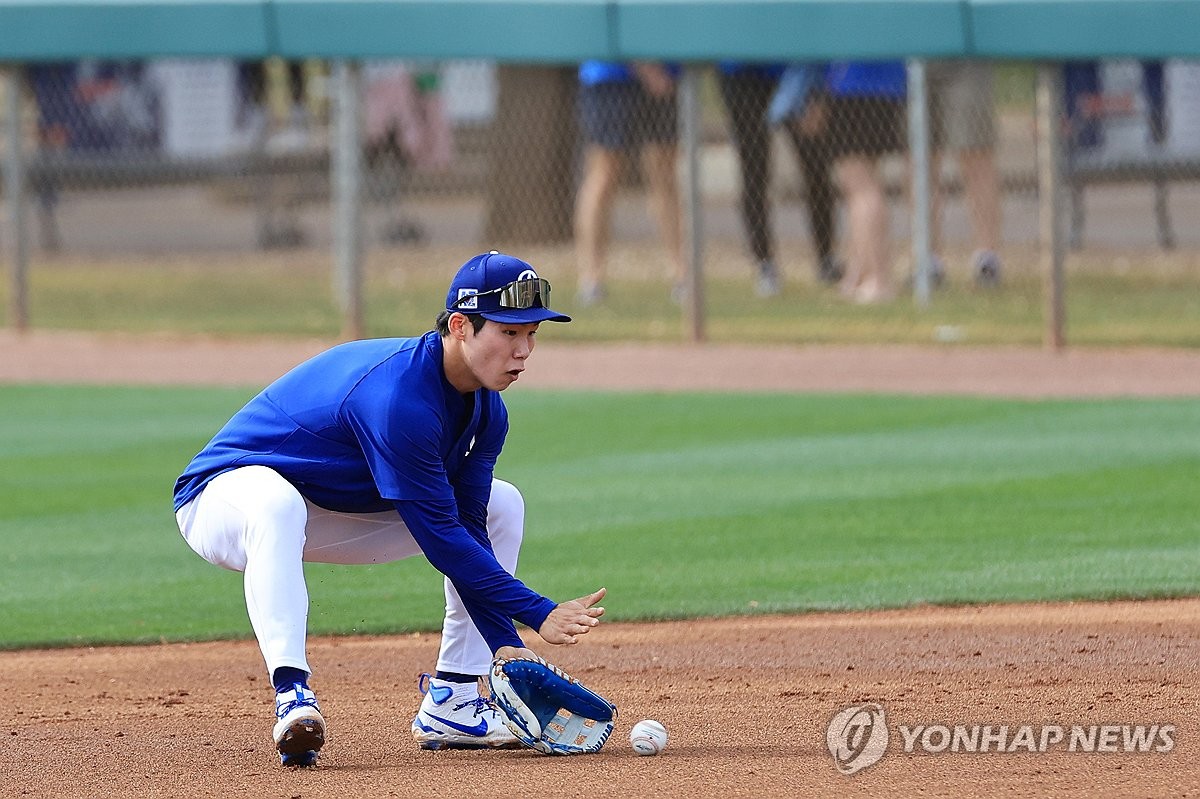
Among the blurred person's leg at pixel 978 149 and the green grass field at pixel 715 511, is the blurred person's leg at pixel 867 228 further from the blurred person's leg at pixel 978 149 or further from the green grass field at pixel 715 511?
the green grass field at pixel 715 511

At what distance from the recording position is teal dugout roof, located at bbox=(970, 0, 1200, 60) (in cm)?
1191

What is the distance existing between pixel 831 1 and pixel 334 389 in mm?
8319

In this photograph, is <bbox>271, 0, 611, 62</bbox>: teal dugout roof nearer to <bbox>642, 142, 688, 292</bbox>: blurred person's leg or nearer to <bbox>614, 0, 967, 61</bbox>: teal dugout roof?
<bbox>614, 0, 967, 61</bbox>: teal dugout roof

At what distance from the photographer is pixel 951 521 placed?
303 inches

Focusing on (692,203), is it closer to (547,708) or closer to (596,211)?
(596,211)

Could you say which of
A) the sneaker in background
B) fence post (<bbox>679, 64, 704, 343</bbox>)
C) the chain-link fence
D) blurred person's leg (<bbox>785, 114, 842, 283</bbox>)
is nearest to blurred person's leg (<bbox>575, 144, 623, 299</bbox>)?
the chain-link fence

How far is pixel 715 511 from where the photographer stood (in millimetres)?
8039

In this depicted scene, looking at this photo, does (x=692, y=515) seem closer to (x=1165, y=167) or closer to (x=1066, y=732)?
(x=1066, y=732)

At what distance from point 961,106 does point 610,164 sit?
2.66 meters

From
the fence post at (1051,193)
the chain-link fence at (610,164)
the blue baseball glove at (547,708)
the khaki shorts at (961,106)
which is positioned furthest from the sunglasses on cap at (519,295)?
the khaki shorts at (961,106)

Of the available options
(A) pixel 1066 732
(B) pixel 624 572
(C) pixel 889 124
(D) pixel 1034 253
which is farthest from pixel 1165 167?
(A) pixel 1066 732

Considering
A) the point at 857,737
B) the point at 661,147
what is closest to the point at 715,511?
the point at 857,737

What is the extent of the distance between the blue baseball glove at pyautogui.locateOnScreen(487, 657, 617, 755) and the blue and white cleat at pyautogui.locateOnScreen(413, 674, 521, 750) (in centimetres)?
13

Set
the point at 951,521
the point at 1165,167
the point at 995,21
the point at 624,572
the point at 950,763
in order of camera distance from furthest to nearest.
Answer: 1. the point at 1165,167
2. the point at 995,21
3. the point at 951,521
4. the point at 624,572
5. the point at 950,763
